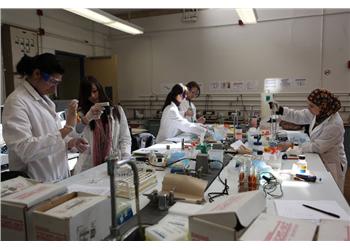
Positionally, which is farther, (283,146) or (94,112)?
(283,146)

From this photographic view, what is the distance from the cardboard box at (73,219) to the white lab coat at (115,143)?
1048 millimetres

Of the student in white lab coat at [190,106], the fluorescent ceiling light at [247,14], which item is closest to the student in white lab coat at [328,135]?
the fluorescent ceiling light at [247,14]

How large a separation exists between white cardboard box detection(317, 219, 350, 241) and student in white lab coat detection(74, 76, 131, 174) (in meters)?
1.46

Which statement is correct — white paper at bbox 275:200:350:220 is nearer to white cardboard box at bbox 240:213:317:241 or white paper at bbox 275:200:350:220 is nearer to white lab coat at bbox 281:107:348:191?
white cardboard box at bbox 240:213:317:241

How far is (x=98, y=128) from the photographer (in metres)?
2.19

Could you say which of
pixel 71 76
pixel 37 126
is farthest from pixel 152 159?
pixel 71 76

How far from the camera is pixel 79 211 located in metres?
0.97

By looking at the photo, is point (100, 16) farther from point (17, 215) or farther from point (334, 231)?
point (334, 231)

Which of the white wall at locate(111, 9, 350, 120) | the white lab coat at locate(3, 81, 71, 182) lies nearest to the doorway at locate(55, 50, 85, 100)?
the white wall at locate(111, 9, 350, 120)

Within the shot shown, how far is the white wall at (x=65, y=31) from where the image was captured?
4.16 m

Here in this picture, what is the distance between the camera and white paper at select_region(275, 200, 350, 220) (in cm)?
123

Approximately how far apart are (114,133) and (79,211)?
134cm

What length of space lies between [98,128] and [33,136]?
0.58 meters

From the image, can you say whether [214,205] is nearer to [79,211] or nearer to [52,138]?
[79,211]
